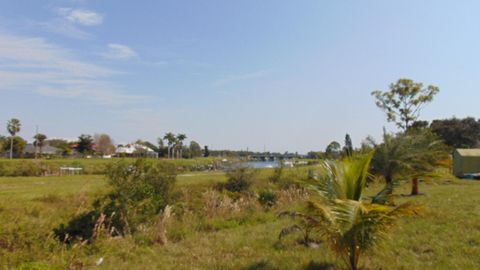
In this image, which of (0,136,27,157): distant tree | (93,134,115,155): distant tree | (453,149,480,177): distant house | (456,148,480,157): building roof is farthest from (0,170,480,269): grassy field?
(93,134,115,155): distant tree

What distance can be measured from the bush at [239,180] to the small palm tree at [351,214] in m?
14.0

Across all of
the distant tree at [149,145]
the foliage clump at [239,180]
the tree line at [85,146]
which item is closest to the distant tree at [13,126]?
the tree line at [85,146]

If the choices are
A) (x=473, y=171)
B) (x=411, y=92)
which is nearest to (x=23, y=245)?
(x=473, y=171)

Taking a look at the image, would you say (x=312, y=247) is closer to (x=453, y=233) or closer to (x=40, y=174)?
(x=453, y=233)

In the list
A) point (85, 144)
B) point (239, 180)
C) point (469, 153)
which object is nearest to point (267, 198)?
point (239, 180)

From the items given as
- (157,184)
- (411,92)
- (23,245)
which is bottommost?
(23,245)

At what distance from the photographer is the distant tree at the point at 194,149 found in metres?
105

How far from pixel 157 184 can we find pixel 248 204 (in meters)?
3.56

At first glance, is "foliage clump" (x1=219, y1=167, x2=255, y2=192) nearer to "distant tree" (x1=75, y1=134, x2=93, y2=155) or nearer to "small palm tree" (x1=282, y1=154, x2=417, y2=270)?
"small palm tree" (x1=282, y1=154, x2=417, y2=270)

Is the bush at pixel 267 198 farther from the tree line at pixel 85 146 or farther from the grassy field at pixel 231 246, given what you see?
the tree line at pixel 85 146

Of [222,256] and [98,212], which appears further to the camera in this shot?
[98,212]

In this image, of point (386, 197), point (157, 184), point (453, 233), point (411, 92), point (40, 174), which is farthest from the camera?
point (411, 92)

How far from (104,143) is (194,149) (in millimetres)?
30772

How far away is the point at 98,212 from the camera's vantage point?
10.8 metres
